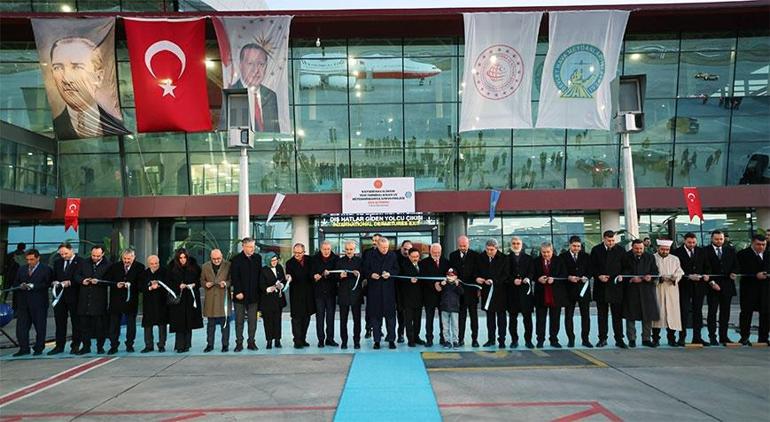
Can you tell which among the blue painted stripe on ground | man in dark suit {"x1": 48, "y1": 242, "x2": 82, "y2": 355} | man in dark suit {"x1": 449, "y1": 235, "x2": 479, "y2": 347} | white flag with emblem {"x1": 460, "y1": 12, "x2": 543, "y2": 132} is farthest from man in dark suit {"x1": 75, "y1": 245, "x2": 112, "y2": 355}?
white flag with emblem {"x1": 460, "y1": 12, "x2": 543, "y2": 132}

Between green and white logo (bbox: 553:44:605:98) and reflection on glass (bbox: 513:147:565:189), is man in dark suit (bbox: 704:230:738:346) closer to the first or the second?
green and white logo (bbox: 553:44:605:98)

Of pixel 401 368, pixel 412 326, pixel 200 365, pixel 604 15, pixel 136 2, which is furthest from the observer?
pixel 136 2

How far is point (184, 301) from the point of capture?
9.88 m

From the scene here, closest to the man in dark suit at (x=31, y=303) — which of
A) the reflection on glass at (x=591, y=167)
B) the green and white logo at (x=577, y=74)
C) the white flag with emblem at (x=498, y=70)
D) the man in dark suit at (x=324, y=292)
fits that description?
the man in dark suit at (x=324, y=292)

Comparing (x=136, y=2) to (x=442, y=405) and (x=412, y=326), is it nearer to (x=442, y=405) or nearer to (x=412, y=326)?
(x=412, y=326)

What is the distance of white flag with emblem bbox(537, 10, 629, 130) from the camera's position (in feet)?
60.2

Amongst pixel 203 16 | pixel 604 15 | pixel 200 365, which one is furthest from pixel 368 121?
pixel 200 365

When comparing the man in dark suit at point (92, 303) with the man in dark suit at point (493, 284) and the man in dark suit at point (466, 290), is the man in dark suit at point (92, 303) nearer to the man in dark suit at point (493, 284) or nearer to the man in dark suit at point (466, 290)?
the man in dark suit at point (466, 290)

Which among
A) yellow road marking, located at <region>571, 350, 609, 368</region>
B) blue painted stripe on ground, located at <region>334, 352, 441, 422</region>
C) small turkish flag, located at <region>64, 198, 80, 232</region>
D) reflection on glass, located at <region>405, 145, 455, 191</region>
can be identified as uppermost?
reflection on glass, located at <region>405, 145, 455, 191</region>

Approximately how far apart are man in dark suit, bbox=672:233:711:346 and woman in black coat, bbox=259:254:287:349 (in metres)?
7.14

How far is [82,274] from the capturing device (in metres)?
10.0

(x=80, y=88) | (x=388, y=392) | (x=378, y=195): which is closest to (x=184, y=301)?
(x=388, y=392)

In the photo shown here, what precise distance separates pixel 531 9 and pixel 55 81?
18175 mm

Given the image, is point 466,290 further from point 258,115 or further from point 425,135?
point 425,135
